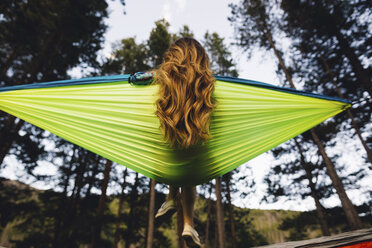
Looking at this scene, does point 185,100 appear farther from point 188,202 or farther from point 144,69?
point 144,69

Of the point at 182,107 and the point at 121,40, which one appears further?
the point at 121,40

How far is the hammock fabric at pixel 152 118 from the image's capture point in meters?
1.24

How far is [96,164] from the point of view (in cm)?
1150

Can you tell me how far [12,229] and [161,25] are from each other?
12756 mm

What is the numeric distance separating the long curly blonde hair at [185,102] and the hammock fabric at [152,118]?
105mm

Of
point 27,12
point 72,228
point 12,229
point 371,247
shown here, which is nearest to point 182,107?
point 371,247

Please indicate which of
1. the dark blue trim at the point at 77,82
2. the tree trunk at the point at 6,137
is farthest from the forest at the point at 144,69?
the dark blue trim at the point at 77,82

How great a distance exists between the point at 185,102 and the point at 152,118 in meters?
0.26

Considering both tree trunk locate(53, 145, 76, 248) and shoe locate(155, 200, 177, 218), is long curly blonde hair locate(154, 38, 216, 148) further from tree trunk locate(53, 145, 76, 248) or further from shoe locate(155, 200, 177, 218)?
tree trunk locate(53, 145, 76, 248)

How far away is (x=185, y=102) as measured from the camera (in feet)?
3.59

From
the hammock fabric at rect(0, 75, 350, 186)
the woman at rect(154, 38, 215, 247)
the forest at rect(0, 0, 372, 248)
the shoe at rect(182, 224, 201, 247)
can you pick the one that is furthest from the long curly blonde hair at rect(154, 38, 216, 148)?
the forest at rect(0, 0, 372, 248)

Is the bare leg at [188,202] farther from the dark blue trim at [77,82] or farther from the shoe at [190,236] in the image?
the dark blue trim at [77,82]

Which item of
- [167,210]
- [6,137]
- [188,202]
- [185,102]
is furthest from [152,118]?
[6,137]

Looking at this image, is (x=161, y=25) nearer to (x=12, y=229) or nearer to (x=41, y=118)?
(x=41, y=118)
